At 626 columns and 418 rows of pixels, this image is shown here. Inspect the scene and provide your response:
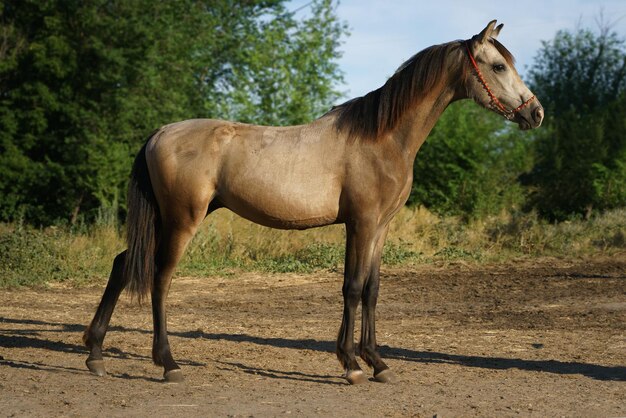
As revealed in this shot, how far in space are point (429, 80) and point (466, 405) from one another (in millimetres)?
2494

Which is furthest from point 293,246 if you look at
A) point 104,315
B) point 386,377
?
point 386,377

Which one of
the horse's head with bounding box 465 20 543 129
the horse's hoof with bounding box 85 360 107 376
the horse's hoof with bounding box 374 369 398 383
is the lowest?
the horse's hoof with bounding box 85 360 107 376

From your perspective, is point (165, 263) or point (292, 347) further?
point (292, 347)

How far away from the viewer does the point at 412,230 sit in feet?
52.6

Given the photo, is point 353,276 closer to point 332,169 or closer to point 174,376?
point 332,169

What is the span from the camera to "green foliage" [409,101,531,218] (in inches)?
789

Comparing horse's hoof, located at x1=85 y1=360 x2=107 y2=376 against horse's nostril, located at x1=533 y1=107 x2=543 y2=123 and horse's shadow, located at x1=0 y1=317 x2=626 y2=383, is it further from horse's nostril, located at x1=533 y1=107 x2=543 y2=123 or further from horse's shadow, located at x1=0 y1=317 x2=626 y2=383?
horse's nostril, located at x1=533 y1=107 x2=543 y2=123

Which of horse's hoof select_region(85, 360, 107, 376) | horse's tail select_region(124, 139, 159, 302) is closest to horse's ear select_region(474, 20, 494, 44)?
horse's tail select_region(124, 139, 159, 302)

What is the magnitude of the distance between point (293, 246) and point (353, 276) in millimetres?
8407

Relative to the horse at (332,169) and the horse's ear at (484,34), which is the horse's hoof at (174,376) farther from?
the horse's ear at (484,34)

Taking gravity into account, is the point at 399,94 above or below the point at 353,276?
above

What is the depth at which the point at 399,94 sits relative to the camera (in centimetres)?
624

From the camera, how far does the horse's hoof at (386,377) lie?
6035mm

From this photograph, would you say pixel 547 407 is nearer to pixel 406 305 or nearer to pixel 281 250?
pixel 406 305
